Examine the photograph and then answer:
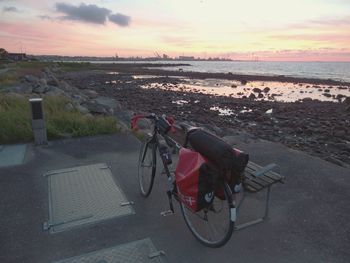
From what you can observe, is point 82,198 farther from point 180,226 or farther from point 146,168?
point 180,226

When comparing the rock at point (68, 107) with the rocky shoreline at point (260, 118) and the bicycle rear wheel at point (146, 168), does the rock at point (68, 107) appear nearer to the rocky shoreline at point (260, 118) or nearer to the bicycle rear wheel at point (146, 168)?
the rocky shoreline at point (260, 118)

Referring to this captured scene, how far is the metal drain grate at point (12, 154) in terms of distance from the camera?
221 inches

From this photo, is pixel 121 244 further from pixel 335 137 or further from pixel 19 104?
pixel 335 137

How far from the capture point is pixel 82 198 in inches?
169

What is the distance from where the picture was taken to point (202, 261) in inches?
120

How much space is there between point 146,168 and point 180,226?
3.97 ft

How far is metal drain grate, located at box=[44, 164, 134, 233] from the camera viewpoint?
149 inches

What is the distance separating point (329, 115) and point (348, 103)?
6.18 meters

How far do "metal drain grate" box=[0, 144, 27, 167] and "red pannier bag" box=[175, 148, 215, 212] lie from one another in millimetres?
3838

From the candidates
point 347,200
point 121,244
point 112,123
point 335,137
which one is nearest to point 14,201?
point 121,244

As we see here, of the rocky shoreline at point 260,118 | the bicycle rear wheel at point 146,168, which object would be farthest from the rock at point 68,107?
the bicycle rear wheel at point 146,168

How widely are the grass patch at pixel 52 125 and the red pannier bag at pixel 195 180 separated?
4.83 meters

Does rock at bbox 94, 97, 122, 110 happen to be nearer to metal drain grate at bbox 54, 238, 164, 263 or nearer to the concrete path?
the concrete path

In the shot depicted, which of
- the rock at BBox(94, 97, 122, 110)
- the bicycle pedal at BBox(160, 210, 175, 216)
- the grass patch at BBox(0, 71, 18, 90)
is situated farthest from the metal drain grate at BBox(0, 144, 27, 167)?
the grass patch at BBox(0, 71, 18, 90)
